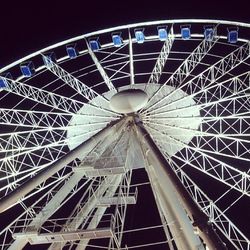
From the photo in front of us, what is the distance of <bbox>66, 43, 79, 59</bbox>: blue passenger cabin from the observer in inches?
1070

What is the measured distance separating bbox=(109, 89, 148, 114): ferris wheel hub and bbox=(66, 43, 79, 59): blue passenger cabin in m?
6.53

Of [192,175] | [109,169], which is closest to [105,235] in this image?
[109,169]

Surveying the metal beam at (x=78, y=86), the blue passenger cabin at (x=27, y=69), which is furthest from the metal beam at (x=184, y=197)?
the blue passenger cabin at (x=27, y=69)

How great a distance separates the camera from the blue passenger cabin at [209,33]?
25375mm

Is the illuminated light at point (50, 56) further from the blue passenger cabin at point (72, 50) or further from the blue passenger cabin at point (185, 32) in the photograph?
the blue passenger cabin at point (185, 32)

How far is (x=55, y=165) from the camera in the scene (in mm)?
14977

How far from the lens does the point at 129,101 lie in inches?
843

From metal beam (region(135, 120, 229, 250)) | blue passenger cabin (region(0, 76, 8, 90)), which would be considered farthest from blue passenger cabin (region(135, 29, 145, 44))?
metal beam (region(135, 120, 229, 250))

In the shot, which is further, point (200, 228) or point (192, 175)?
point (192, 175)

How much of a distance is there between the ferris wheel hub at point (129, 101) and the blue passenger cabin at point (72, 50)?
21.4 feet

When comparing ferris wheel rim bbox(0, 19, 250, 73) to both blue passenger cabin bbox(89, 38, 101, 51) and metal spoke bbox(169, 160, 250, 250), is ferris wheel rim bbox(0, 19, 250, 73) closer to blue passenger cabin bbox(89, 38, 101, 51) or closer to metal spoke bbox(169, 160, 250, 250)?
blue passenger cabin bbox(89, 38, 101, 51)

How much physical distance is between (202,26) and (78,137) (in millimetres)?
9735

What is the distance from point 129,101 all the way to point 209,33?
713cm

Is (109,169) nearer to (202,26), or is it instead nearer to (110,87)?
(110,87)
